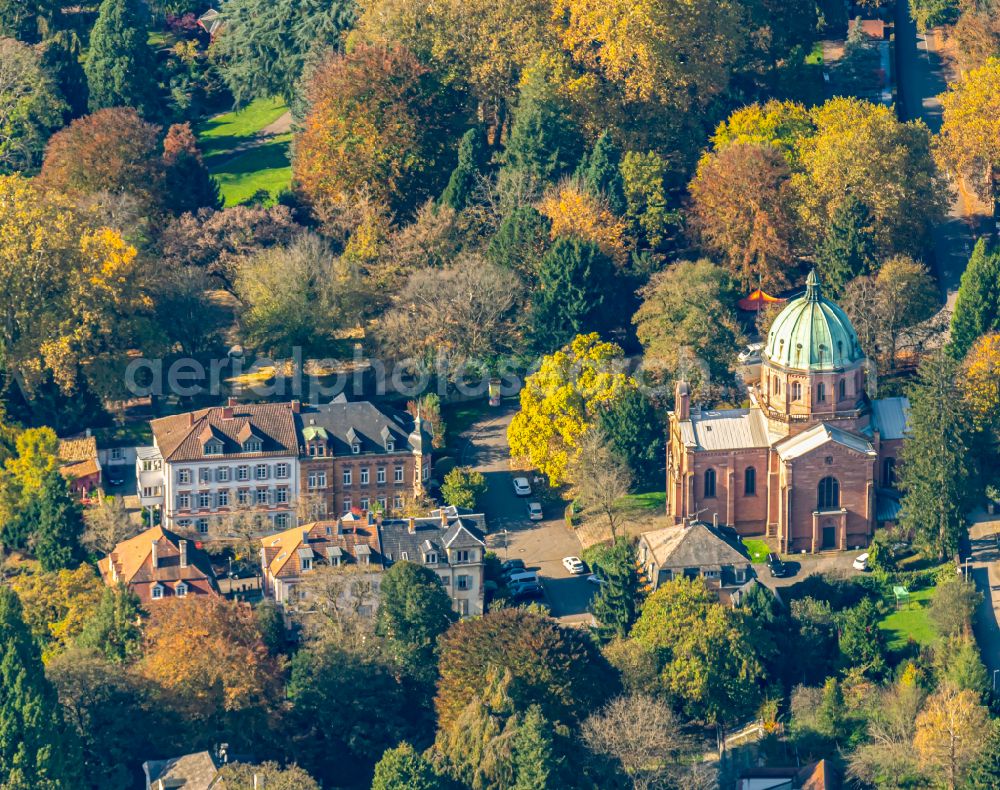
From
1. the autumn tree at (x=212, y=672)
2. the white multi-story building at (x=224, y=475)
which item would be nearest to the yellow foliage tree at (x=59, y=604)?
the autumn tree at (x=212, y=672)

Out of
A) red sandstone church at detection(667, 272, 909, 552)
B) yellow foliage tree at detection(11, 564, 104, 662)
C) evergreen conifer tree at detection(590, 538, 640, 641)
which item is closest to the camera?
yellow foliage tree at detection(11, 564, 104, 662)

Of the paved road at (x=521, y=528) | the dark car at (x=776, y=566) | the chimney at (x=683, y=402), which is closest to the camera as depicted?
the paved road at (x=521, y=528)

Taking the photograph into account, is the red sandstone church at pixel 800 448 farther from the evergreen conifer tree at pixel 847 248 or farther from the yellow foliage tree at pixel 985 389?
the evergreen conifer tree at pixel 847 248

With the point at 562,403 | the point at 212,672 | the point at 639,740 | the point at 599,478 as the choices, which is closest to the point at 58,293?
the point at 562,403

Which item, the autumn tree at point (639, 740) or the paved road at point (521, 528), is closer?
the autumn tree at point (639, 740)

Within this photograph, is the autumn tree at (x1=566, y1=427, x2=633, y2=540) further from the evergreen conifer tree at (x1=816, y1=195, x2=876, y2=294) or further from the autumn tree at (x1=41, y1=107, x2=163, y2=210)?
the autumn tree at (x1=41, y1=107, x2=163, y2=210)

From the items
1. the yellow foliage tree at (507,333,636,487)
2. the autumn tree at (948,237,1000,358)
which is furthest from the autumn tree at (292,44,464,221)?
the autumn tree at (948,237,1000,358)

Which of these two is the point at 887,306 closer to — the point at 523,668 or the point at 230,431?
the point at 230,431
